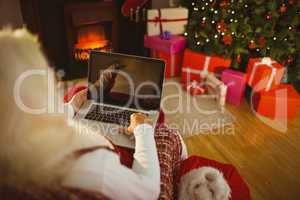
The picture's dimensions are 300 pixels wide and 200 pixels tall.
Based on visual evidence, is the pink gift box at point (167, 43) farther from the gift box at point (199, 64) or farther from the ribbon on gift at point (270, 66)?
the ribbon on gift at point (270, 66)

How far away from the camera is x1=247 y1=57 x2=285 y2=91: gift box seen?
238 centimetres

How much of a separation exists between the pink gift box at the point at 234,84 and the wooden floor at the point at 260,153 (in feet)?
0.65

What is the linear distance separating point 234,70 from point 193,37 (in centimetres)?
48

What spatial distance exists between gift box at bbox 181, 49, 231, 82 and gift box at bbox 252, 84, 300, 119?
0.41m

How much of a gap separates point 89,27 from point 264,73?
1627mm

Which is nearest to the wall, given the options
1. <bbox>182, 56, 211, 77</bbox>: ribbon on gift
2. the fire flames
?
the fire flames

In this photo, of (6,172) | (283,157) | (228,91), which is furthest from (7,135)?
(228,91)

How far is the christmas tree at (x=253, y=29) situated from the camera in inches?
94.0

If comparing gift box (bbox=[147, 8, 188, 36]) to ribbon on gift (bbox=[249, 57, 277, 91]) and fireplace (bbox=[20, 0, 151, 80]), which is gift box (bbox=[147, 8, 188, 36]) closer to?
fireplace (bbox=[20, 0, 151, 80])

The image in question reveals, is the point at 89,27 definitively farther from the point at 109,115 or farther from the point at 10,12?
the point at 109,115

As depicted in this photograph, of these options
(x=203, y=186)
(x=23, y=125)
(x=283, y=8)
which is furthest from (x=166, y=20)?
(x=23, y=125)

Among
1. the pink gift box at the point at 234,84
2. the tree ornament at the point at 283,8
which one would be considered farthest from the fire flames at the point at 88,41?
the tree ornament at the point at 283,8

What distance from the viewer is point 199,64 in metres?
2.70

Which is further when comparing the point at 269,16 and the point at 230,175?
the point at 269,16
